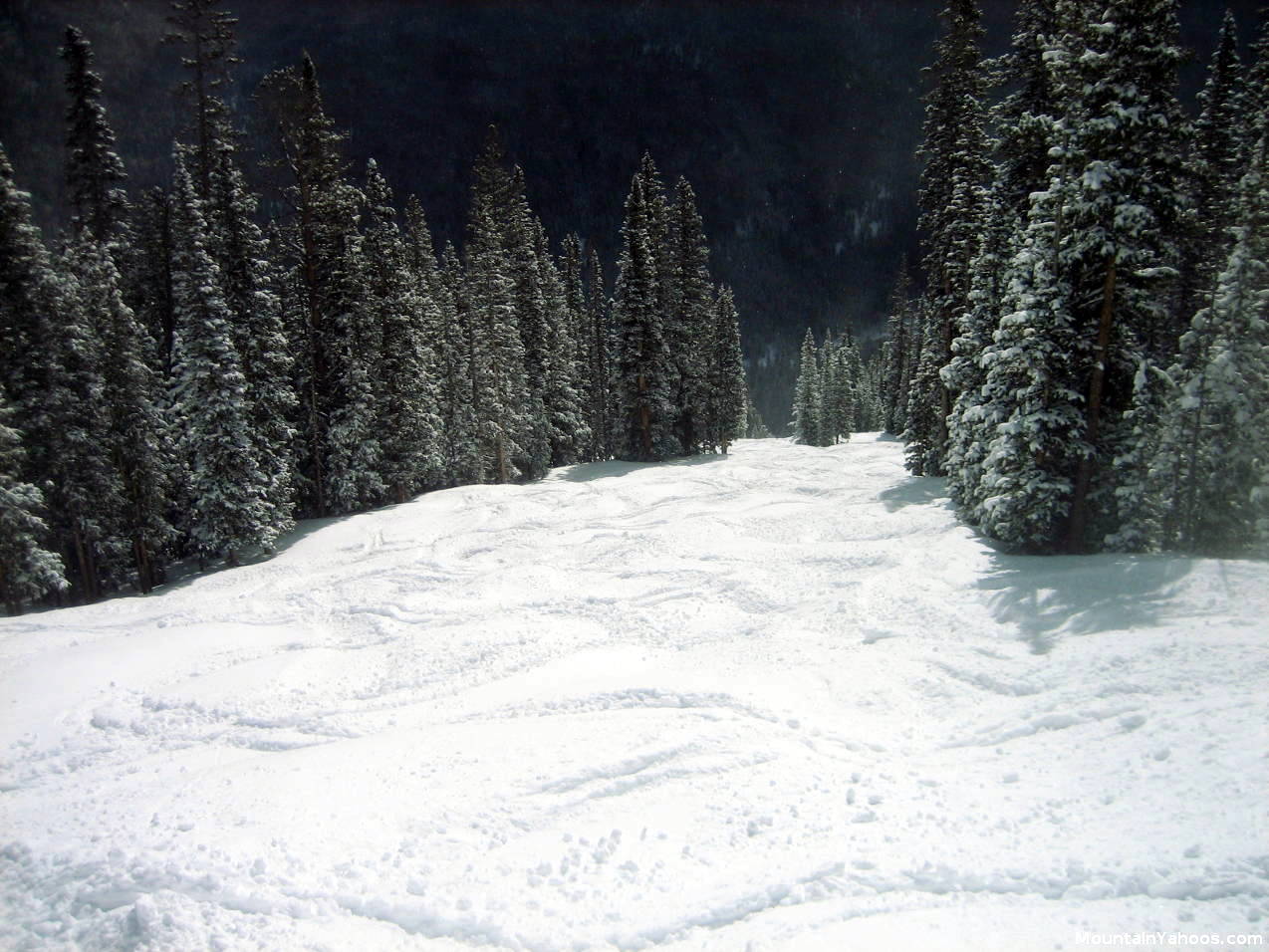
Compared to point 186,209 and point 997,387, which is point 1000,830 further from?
point 186,209

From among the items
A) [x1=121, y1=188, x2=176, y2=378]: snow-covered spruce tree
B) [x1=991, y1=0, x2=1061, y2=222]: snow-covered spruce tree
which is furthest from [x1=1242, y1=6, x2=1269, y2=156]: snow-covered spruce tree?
[x1=121, y1=188, x2=176, y2=378]: snow-covered spruce tree

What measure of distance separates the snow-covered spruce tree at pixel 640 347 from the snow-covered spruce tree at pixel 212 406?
22.3m

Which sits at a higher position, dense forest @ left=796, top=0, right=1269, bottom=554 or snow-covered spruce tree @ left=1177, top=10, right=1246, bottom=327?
snow-covered spruce tree @ left=1177, top=10, right=1246, bottom=327

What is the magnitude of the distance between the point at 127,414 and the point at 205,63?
13.0 meters

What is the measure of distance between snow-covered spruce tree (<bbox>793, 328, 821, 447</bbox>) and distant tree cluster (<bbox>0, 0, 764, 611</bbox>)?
41413 mm

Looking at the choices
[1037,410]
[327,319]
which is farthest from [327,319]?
[1037,410]

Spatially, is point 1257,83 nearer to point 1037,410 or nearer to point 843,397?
point 1037,410

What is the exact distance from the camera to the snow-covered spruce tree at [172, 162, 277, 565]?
66.5 ft

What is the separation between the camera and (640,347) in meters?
38.8

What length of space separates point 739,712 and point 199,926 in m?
6.90

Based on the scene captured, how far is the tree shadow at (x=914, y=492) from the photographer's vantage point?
2223 centimetres

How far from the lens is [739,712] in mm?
9547

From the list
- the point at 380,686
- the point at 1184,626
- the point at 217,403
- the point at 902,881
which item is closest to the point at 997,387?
the point at 1184,626

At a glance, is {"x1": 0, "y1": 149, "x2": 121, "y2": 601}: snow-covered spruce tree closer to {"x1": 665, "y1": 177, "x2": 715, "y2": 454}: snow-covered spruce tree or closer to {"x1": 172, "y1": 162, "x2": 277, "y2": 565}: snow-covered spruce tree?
{"x1": 172, "y1": 162, "x2": 277, "y2": 565}: snow-covered spruce tree
